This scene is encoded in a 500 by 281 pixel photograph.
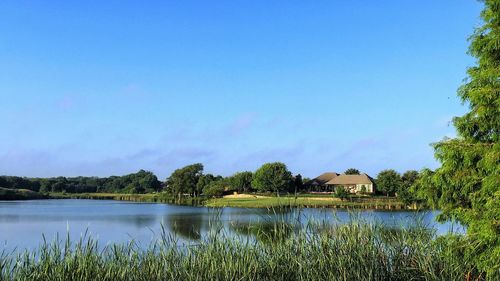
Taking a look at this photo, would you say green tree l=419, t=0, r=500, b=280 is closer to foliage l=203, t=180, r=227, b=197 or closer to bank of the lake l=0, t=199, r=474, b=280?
bank of the lake l=0, t=199, r=474, b=280

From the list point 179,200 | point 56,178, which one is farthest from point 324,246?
point 56,178

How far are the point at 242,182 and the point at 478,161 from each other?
75667mm

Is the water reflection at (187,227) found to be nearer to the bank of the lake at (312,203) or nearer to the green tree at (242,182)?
the bank of the lake at (312,203)

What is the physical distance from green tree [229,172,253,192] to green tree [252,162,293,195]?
5.50 m

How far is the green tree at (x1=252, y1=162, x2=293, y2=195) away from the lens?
69.6 m

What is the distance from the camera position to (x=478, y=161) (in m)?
6.70

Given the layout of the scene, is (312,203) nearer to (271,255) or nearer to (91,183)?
(271,255)

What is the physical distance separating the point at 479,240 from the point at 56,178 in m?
131

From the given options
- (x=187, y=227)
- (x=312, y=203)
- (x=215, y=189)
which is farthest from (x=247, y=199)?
(x=312, y=203)

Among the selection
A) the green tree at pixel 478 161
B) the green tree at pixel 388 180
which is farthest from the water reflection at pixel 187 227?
the green tree at pixel 388 180

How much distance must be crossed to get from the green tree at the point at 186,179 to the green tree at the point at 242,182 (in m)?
6.82

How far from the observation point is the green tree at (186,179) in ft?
270

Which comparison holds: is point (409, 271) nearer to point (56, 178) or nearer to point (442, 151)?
point (442, 151)

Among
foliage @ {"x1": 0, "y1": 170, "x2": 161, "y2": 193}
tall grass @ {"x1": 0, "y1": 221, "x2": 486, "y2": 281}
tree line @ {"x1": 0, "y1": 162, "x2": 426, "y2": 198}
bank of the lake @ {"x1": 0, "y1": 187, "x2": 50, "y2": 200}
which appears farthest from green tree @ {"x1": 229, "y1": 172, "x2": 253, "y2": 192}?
tall grass @ {"x1": 0, "y1": 221, "x2": 486, "y2": 281}
